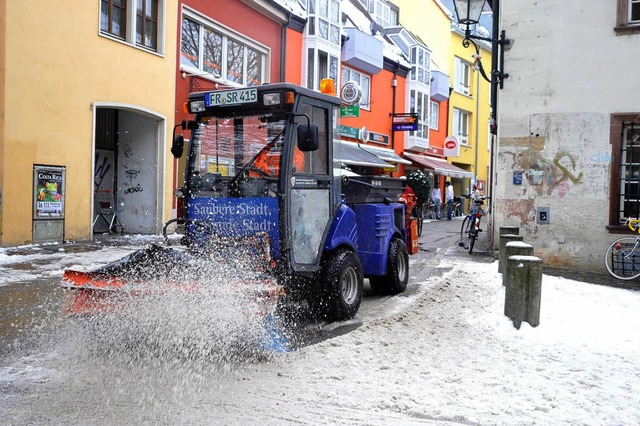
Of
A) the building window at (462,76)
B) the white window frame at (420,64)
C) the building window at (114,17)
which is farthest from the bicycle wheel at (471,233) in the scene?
the building window at (462,76)

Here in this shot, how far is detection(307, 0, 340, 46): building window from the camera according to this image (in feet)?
73.0

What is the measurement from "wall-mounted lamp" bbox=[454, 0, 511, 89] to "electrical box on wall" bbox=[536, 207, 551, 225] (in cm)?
256

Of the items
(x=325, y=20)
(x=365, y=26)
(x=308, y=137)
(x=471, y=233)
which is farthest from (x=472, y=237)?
(x=365, y=26)

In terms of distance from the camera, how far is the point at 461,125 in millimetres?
38344

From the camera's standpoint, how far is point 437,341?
18.3ft

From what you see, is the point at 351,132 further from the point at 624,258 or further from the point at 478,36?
the point at 624,258

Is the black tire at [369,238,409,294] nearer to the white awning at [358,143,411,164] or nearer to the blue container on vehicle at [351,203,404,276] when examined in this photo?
the blue container on vehicle at [351,203,404,276]

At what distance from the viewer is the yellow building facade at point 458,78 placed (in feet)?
118

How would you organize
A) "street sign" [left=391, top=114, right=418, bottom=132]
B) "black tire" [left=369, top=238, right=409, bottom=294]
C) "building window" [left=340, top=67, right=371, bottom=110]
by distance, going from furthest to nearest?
1. "street sign" [left=391, top=114, right=418, bottom=132]
2. "building window" [left=340, top=67, right=371, bottom=110]
3. "black tire" [left=369, top=238, right=409, bottom=294]

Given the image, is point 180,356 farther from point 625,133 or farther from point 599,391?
point 625,133

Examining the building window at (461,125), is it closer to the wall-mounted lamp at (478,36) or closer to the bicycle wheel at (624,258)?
the wall-mounted lamp at (478,36)

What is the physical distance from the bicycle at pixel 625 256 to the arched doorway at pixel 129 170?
10626mm

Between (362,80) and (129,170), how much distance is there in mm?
13781

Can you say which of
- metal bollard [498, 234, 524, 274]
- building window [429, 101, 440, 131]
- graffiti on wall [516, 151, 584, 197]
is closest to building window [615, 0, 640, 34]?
graffiti on wall [516, 151, 584, 197]
